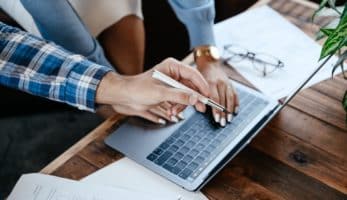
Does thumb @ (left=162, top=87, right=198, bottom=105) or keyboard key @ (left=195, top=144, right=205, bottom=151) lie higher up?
thumb @ (left=162, top=87, right=198, bottom=105)

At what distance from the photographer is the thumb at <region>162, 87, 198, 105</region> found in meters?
0.73

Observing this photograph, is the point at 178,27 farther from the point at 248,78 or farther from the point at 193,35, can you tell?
the point at 248,78

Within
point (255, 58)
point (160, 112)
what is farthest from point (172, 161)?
point (255, 58)

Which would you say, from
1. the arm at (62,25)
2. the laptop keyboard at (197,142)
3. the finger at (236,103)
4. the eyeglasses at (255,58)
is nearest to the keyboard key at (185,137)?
the laptop keyboard at (197,142)

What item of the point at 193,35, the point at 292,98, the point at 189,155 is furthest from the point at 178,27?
the point at 189,155

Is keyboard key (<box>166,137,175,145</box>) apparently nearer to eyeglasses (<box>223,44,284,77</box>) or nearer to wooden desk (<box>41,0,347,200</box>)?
wooden desk (<box>41,0,347,200</box>)

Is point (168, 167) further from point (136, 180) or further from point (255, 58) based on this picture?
point (255, 58)

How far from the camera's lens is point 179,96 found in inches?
28.9

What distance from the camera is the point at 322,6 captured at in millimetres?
736

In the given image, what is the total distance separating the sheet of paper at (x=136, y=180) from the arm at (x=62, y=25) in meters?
0.41

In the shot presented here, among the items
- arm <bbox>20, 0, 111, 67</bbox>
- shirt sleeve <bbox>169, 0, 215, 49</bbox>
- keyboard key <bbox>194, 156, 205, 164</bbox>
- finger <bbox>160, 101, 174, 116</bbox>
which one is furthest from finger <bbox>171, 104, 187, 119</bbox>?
arm <bbox>20, 0, 111, 67</bbox>

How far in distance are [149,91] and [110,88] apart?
7 cm

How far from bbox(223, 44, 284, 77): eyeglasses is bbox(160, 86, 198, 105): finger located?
24 cm

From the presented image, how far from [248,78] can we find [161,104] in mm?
212
